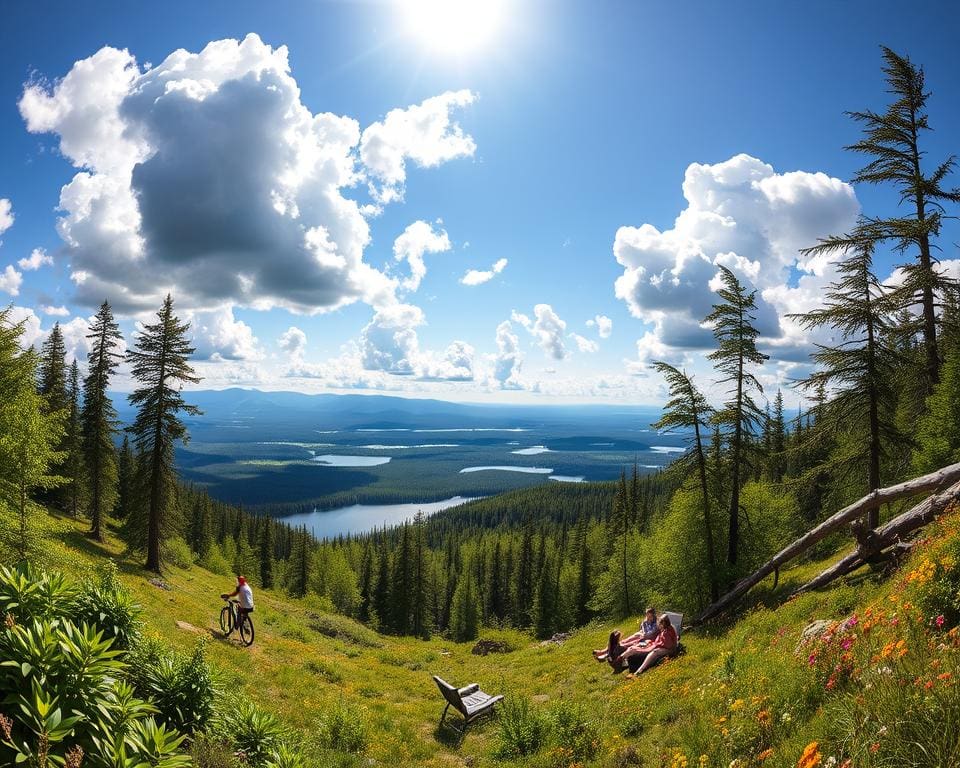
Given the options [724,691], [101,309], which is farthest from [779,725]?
[101,309]

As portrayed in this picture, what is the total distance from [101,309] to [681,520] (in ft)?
120

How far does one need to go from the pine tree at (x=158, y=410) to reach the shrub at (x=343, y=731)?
1905cm

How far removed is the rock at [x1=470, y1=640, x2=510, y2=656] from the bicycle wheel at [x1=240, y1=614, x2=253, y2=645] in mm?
20575

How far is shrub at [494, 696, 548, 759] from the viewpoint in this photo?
30.8ft

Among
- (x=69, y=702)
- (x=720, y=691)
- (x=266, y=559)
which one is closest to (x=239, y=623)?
(x=69, y=702)

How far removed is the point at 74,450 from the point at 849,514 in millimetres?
49044

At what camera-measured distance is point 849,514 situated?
13273mm

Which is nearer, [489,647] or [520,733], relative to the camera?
[520,733]

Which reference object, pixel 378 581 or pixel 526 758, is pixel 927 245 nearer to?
pixel 526 758

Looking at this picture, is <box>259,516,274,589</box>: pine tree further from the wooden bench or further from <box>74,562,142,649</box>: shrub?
<box>74,562,142,649</box>: shrub

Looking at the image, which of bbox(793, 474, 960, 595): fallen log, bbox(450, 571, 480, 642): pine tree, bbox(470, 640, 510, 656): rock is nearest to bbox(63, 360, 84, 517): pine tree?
bbox(470, 640, 510, 656): rock

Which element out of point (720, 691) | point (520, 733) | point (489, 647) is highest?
point (720, 691)

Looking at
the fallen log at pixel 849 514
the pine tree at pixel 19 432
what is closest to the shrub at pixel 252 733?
the pine tree at pixel 19 432

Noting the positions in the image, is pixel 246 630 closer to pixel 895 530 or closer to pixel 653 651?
pixel 653 651
